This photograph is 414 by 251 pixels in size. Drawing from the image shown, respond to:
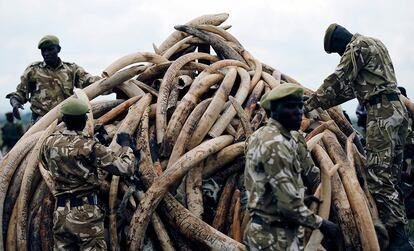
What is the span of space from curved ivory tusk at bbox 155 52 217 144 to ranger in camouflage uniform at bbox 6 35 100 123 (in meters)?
1.70

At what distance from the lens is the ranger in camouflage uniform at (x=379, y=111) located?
23.5 feet

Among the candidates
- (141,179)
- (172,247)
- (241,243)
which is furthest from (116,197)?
(241,243)

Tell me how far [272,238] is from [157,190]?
5.75 feet

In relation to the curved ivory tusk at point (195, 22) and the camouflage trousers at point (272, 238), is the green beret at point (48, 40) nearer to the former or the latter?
the curved ivory tusk at point (195, 22)

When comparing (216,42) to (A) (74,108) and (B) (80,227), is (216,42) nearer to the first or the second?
(A) (74,108)

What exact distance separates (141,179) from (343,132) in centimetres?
262

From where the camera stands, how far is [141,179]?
23.4ft

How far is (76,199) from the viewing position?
6750 millimetres

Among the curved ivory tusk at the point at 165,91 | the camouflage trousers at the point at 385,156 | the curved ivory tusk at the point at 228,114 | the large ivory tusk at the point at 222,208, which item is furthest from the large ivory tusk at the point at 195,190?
the camouflage trousers at the point at 385,156

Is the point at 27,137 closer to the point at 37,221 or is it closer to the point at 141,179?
the point at 37,221

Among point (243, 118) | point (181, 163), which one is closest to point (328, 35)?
point (243, 118)

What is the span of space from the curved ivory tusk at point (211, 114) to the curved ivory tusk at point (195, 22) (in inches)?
82.3

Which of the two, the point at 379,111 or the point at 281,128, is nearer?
the point at 281,128

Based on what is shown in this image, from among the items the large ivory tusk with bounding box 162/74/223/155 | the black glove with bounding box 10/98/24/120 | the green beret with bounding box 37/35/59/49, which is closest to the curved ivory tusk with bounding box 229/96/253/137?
the large ivory tusk with bounding box 162/74/223/155
